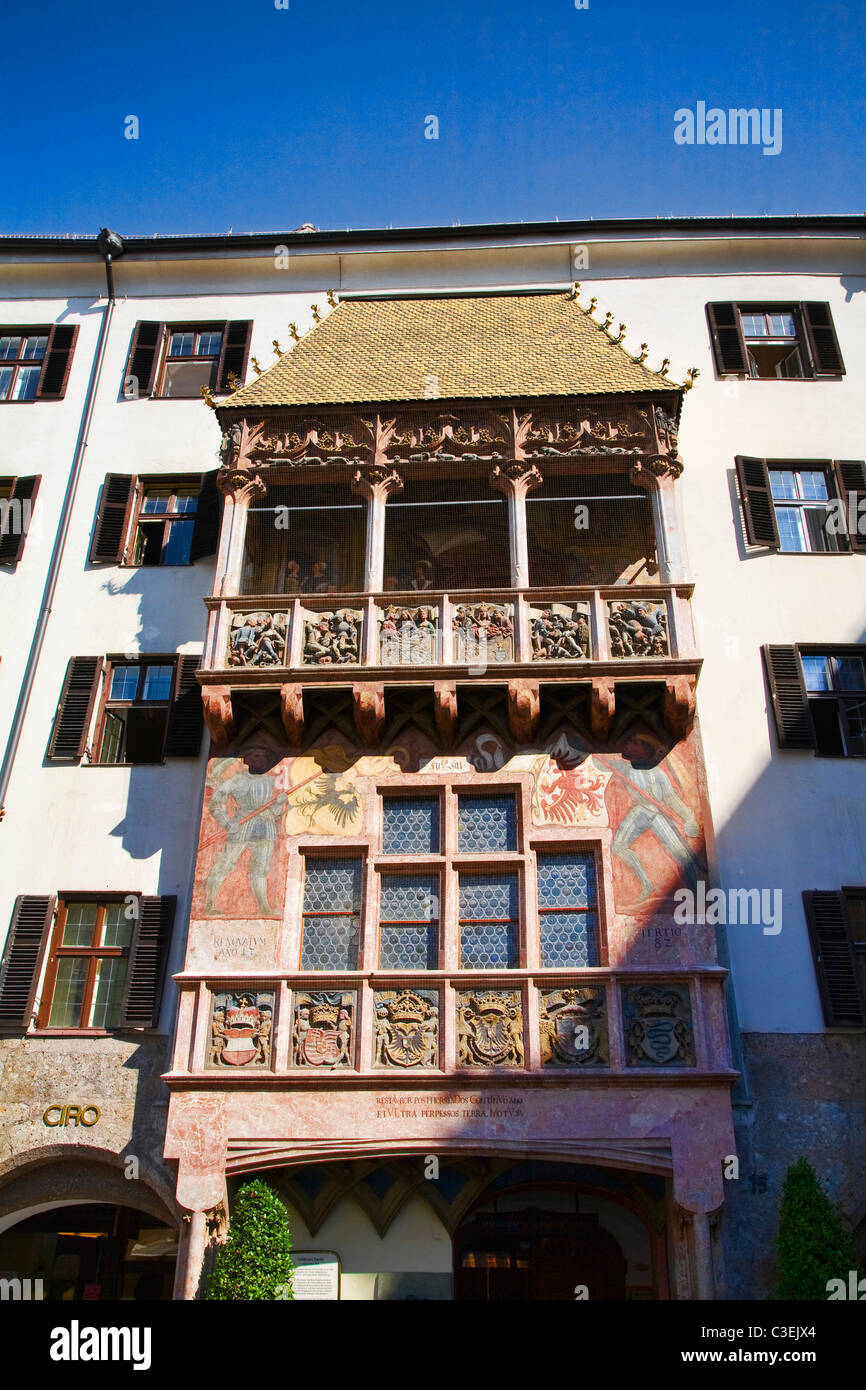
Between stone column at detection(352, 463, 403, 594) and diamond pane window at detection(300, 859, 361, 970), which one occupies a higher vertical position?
stone column at detection(352, 463, 403, 594)

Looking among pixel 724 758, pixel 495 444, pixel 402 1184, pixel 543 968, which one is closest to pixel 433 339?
pixel 495 444

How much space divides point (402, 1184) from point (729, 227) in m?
16.6

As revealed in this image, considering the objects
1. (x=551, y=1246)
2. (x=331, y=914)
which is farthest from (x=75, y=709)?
(x=551, y=1246)

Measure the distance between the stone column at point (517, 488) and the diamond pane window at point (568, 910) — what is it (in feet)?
12.7

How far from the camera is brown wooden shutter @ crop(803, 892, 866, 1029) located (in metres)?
13.6

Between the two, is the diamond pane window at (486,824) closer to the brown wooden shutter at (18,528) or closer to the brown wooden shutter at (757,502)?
the brown wooden shutter at (757,502)

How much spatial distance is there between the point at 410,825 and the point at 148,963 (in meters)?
3.76

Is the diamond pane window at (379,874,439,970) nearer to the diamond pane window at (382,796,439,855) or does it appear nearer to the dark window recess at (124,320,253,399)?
the diamond pane window at (382,796,439,855)

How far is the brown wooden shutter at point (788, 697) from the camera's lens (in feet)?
49.8

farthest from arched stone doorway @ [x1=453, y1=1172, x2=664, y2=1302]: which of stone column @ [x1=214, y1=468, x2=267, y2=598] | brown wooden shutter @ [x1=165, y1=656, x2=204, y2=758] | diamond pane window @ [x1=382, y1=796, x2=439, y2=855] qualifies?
stone column @ [x1=214, y1=468, x2=267, y2=598]

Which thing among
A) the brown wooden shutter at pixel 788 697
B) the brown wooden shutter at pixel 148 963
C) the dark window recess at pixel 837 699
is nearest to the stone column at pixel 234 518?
the brown wooden shutter at pixel 148 963

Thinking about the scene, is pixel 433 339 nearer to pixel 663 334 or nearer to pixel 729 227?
pixel 663 334

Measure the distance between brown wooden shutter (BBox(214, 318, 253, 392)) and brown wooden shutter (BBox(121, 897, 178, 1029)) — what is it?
9.28 metres

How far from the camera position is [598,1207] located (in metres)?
13.6
